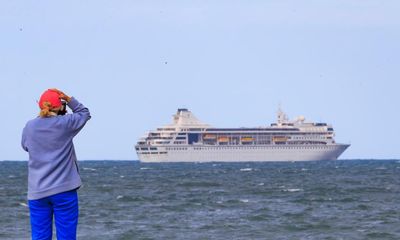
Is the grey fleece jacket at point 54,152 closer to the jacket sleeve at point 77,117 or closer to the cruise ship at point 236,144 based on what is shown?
the jacket sleeve at point 77,117

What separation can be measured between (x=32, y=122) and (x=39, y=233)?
65cm

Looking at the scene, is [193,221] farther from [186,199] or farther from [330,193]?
[330,193]

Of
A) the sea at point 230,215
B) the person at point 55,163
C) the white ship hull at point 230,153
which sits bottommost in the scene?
the sea at point 230,215

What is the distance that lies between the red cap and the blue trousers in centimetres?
51

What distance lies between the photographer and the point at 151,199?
34.6 m

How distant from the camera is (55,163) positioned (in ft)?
20.8

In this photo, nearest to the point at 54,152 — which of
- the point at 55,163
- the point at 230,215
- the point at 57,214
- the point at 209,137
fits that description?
the point at 55,163

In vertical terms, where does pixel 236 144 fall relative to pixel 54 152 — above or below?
above

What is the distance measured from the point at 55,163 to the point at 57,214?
0.29 m

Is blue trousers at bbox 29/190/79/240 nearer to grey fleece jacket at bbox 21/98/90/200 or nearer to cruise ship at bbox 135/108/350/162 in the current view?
grey fleece jacket at bbox 21/98/90/200

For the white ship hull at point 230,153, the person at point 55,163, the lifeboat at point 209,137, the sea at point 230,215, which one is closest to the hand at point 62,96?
the person at point 55,163

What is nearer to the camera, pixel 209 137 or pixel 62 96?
pixel 62 96

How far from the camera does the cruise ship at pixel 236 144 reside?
126 meters

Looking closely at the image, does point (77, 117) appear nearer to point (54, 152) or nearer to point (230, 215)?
point (54, 152)
